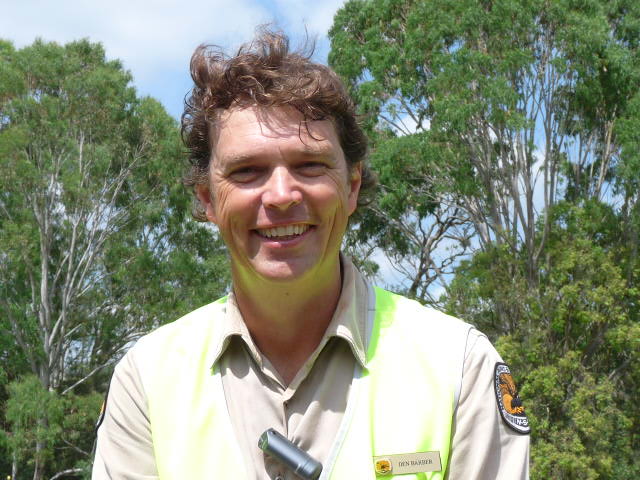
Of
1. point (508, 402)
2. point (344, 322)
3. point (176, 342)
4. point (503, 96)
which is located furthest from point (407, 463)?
point (503, 96)

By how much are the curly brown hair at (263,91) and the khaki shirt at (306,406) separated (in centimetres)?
42

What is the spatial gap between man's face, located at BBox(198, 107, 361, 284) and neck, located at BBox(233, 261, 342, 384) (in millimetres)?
49

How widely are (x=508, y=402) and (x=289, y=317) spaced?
0.61m

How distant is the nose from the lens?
2.12m

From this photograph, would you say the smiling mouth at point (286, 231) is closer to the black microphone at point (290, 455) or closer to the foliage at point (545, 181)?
the black microphone at point (290, 455)

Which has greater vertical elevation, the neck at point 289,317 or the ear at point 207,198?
the ear at point 207,198

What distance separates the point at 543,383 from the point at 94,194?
50.3 ft

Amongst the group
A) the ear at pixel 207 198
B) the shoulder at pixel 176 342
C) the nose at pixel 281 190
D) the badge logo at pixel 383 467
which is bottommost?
the badge logo at pixel 383 467

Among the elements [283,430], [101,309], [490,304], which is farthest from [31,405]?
[283,430]

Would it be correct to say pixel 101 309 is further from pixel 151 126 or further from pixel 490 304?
pixel 490 304

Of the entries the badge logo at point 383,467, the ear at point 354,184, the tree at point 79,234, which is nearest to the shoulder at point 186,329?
the ear at point 354,184

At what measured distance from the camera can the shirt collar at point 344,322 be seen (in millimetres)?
2205

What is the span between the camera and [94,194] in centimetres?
2681

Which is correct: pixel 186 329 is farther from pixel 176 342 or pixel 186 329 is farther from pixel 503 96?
pixel 503 96
